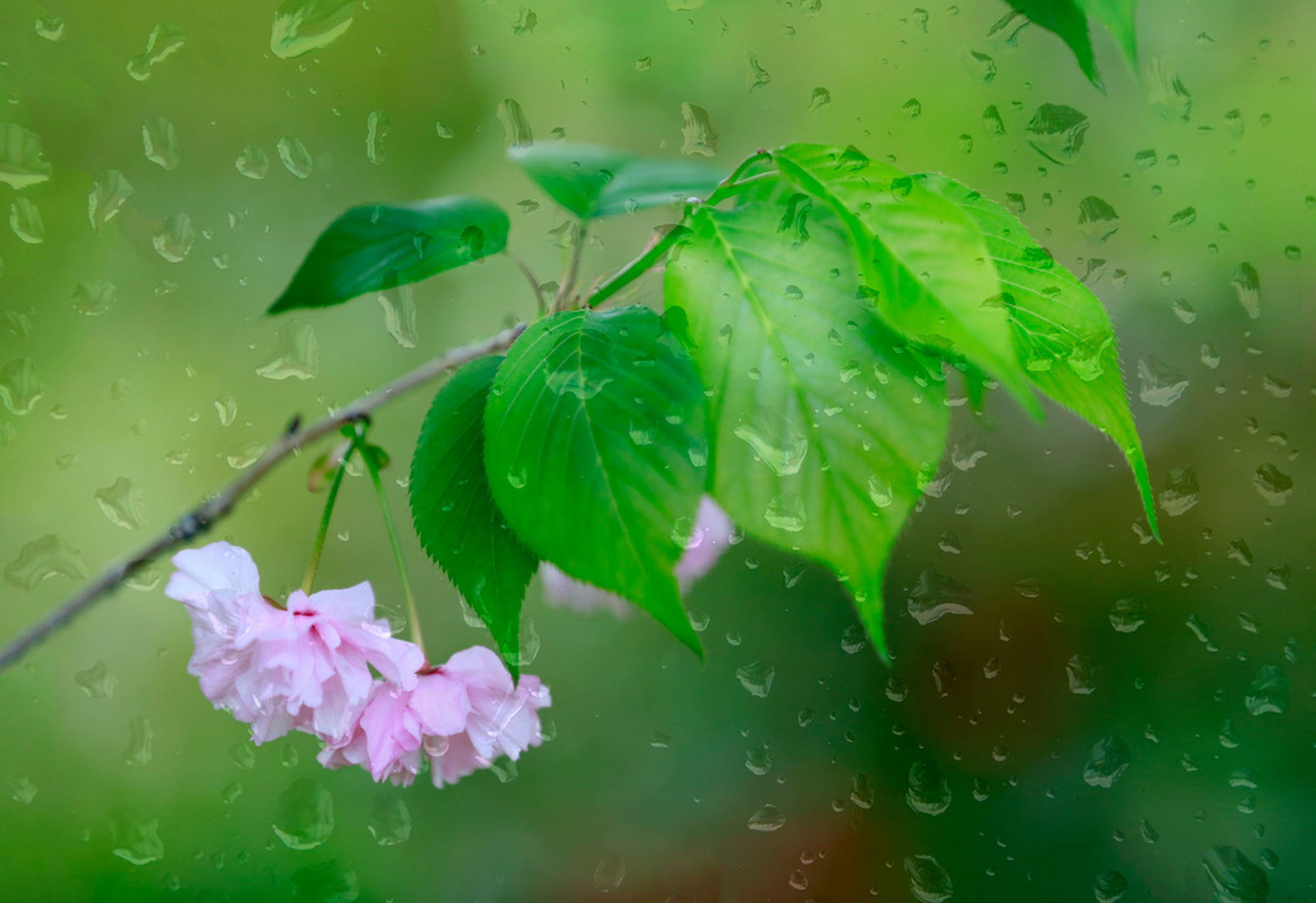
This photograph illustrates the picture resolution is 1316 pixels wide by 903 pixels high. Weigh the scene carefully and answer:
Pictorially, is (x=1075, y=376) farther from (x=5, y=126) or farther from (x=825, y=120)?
(x=5, y=126)

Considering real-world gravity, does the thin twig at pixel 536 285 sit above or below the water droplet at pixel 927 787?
above

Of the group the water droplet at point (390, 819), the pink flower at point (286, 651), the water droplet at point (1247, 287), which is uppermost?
the water droplet at point (1247, 287)

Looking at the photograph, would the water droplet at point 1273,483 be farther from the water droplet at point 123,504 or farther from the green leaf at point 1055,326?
the water droplet at point 123,504

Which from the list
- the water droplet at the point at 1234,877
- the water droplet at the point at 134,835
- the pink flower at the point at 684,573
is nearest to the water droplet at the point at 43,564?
the water droplet at the point at 134,835

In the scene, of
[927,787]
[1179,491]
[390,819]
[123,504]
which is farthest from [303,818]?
[1179,491]

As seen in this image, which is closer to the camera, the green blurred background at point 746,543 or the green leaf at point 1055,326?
the green leaf at point 1055,326
